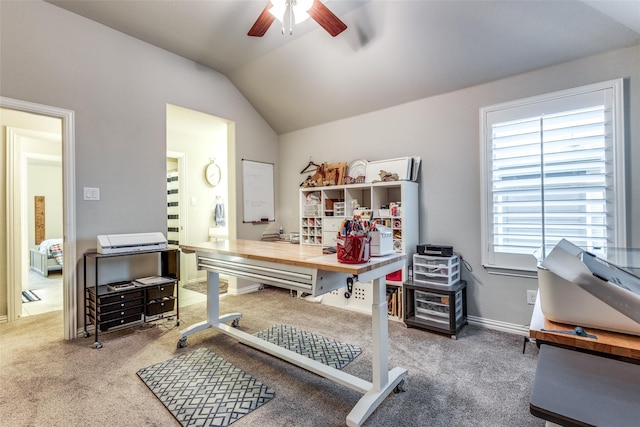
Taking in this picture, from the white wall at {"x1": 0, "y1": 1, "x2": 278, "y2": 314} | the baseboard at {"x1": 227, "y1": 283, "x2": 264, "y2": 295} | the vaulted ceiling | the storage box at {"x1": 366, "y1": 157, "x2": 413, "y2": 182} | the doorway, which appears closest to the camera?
the vaulted ceiling

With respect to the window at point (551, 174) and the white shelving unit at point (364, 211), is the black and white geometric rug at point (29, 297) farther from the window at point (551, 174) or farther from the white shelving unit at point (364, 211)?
the window at point (551, 174)

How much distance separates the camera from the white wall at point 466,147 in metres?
2.33

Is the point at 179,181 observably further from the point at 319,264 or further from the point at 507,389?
the point at 507,389

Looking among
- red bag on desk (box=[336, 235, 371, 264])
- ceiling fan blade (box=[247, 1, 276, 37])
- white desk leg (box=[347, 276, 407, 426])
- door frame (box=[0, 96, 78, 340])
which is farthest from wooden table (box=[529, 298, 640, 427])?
door frame (box=[0, 96, 78, 340])

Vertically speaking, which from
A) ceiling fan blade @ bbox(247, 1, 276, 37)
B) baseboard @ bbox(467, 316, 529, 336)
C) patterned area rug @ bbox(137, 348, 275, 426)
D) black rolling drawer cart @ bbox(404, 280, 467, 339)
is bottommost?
patterned area rug @ bbox(137, 348, 275, 426)

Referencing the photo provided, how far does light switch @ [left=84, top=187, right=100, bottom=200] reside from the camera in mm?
2811

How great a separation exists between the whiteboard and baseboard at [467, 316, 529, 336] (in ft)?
9.78

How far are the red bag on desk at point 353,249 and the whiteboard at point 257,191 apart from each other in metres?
2.91

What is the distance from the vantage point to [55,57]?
2.65m

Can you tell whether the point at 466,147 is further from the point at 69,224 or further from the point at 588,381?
the point at 69,224

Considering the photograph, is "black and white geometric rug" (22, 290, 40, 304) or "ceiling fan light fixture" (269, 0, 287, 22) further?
"black and white geometric rug" (22, 290, 40, 304)

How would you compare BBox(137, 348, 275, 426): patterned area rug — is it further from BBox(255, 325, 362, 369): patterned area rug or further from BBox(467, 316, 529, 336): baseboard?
BBox(467, 316, 529, 336): baseboard

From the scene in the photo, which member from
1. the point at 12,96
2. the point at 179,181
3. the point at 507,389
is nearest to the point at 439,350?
the point at 507,389

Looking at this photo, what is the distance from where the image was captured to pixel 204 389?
1937 mm
